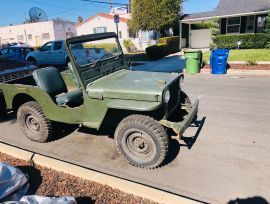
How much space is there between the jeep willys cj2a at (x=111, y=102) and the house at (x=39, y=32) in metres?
33.7

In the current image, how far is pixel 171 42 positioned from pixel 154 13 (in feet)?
8.86

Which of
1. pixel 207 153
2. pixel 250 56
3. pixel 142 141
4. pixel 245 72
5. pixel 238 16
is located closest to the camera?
pixel 142 141

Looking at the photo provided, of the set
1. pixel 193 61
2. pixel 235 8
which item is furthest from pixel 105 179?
pixel 235 8

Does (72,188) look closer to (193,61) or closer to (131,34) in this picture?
(193,61)

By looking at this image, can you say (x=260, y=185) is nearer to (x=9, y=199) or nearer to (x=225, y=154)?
(x=225, y=154)

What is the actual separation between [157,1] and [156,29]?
7.24 feet

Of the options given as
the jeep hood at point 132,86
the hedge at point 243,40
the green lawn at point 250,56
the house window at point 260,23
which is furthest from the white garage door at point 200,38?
the jeep hood at point 132,86

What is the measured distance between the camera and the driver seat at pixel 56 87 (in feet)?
15.9

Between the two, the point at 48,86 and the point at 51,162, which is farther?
the point at 48,86

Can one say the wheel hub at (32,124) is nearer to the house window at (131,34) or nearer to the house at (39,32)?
the house window at (131,34)

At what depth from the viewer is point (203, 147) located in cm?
459

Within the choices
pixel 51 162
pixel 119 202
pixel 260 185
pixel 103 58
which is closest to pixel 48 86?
pixel 103 58

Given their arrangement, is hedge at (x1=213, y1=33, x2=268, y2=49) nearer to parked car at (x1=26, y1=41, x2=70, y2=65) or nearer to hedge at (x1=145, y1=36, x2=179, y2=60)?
hedge at (x1=145, y1=36, x2=179, y2=60)

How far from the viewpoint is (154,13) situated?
827 inches
